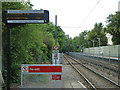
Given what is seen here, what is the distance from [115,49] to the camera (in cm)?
2672

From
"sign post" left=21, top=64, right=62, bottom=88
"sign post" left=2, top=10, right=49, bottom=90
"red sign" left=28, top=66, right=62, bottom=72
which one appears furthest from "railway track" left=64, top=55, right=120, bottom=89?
"sign post" left=2, top=10, right=49, bottom=90

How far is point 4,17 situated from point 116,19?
24.0m

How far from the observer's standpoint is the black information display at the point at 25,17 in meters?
5.20

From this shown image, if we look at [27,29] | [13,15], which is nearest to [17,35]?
[27,29]

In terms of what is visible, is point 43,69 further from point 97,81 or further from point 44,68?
point 97,81

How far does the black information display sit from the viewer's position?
17.1ft

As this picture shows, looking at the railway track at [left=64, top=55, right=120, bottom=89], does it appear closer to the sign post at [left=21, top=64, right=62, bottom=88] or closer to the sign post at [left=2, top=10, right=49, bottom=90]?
the sign post at [left=21, top=64, right=62, bottom=88]

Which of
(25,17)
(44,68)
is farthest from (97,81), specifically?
(25,17)

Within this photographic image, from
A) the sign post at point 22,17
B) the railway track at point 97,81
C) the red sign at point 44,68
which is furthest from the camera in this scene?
the railway track at point 97,81

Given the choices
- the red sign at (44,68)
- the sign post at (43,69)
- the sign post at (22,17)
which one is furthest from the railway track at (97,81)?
the sign post at (22,17)

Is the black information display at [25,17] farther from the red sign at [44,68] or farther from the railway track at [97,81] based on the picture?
the railway track at [97,81]

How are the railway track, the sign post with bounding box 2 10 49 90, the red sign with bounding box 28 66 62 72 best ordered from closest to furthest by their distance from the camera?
the sign post with bounding box 2 10 49 90
the red sign with bounding box 28 66 62 72
the railway track

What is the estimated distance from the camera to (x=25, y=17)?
5.22 m

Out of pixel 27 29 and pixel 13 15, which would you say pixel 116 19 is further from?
pixel 13 15
